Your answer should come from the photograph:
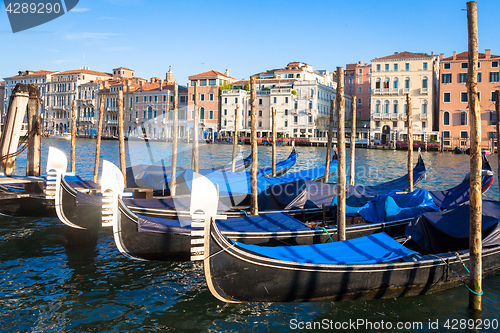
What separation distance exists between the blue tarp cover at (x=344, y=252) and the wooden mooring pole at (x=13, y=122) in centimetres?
764

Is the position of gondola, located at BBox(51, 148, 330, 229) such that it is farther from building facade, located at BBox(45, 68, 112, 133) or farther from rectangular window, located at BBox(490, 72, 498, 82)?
building facade, located at BBox(45, 68, 112, 133)

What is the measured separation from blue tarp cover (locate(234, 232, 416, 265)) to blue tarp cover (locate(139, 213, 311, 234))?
3.35ft

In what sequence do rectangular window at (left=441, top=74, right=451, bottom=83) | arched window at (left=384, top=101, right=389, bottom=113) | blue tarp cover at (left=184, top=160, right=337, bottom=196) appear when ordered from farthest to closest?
arched window at (left=384, top=101, right=389, bottom=113) → rectangular window at (left=441, top=74, right=451, bottom=83) → blue tarp cover at (left=184, top=160, right=337, bottom=196)

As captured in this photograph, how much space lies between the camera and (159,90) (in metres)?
49.9

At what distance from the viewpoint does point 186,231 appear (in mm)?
5387

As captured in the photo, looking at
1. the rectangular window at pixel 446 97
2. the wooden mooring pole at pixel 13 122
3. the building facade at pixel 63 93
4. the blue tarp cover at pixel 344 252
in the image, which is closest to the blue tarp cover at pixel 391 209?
the blue tarp cover at pixel 344 252

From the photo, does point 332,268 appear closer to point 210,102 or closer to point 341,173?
point 341,173

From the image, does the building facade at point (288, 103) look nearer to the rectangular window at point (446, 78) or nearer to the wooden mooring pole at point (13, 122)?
the rectangular window at point (446, 78)

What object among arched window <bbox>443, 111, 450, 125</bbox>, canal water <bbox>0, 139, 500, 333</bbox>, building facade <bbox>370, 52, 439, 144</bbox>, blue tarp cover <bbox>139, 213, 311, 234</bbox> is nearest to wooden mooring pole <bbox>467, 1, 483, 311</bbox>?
canal water <bbox>0, 139, 500, 333</bbox>

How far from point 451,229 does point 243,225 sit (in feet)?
9.27

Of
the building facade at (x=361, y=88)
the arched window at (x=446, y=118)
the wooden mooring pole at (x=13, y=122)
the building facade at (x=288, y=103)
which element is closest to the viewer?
the wooden mooring pole at (x=13, y=122)

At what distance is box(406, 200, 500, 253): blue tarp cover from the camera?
524 cm

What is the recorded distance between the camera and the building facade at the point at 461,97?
109 ft

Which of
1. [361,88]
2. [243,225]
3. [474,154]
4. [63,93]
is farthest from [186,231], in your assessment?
[63,93]
